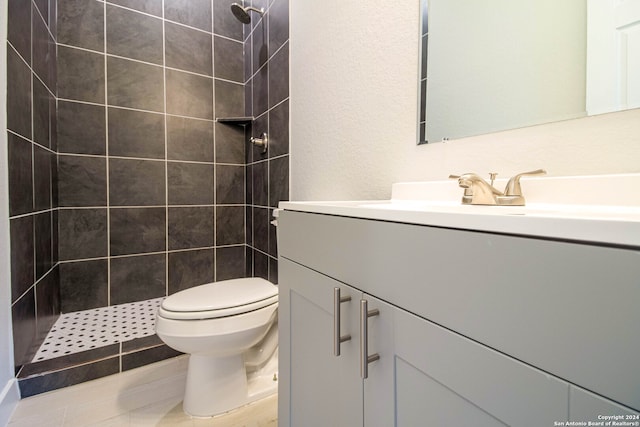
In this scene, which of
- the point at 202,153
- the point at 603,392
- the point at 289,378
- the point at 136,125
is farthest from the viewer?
the point at 202,153

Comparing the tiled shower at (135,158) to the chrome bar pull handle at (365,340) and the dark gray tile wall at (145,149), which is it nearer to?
the dark gray tile wall at (145,149)

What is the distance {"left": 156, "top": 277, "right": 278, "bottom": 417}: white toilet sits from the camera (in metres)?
1.03

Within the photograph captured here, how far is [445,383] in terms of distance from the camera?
369mm

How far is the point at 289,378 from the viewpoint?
28.7 inches

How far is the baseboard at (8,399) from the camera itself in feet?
3.32

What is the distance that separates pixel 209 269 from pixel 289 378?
1.48 metres

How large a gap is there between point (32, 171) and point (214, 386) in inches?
50.1

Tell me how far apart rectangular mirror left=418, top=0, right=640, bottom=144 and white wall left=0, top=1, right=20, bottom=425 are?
1517 millimetres

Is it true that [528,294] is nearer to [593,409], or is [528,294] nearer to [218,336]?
[593,409]

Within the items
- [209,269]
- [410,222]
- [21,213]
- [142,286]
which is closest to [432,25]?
[410,222]

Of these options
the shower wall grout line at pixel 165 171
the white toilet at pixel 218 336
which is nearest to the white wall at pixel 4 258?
the white toilet at pixel 218 336

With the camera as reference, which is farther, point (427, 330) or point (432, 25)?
point (432, 25)

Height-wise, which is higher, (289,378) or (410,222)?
(410,222)

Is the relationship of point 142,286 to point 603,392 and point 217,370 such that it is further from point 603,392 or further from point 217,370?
point 603,392
